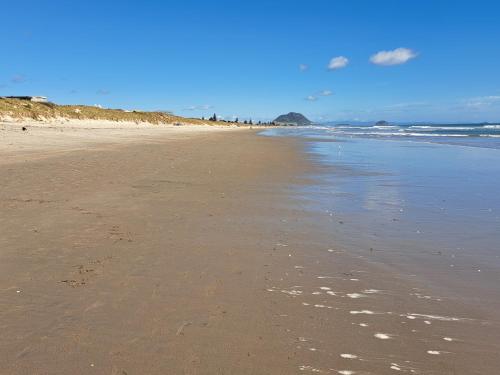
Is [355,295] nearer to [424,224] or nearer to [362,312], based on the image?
[362,312]

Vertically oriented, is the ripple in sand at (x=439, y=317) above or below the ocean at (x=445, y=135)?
above

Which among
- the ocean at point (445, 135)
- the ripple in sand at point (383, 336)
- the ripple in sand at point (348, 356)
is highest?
the ripple in sand at point (348, 356)

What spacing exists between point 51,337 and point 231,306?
1531mm

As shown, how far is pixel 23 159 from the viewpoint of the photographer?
46.0ft

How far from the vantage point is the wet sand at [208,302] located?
2982 millimetres

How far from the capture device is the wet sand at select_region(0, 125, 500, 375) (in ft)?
9.78

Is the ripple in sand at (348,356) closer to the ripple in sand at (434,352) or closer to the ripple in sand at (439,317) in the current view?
the ripple in sand at (434,352)

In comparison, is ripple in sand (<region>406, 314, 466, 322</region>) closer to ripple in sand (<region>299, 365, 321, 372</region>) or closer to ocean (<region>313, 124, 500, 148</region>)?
ripple in sand (<region>299, 365, 321, 372</region>)

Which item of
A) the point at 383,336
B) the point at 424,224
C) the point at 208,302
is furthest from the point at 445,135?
the point at 208,302

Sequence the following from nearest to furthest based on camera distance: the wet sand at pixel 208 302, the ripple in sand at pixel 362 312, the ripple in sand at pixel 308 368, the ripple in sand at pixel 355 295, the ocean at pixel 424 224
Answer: the ripple in sand at pixel 308 368 → the wet sand at pixel 208 302 → the ripple in sand at pixel 362 312 → the ripple in sand at pixel 355 295 → the ocean at pixel 424 224

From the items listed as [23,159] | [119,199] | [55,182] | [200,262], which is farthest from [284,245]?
[23,159]

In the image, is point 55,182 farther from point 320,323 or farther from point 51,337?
point 320,323

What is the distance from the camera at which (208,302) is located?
3898 mm

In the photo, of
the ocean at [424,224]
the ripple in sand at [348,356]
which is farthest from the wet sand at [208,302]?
the ocean at [424,224]
